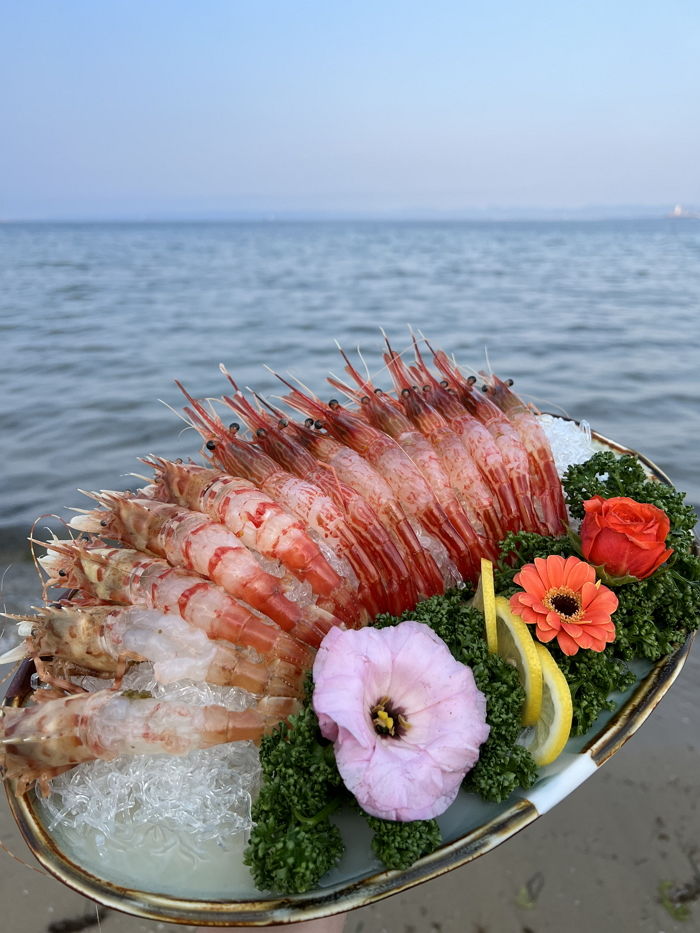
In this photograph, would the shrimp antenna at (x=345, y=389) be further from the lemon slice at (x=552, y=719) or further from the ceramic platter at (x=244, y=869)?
the ceramic platter at (x=244, y=869)

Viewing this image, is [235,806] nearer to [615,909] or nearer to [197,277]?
[615,909]

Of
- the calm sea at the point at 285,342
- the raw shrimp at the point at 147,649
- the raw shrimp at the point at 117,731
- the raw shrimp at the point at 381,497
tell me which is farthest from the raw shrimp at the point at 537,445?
the calm sea at the point at 285,342

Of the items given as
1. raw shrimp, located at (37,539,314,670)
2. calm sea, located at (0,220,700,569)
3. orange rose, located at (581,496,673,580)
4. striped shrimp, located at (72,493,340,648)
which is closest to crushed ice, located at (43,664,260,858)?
raw shrimp, located at (37,539,314,670)

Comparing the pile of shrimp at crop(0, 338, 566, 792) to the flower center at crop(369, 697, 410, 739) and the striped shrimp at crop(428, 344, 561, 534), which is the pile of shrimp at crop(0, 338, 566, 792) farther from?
the flower center at crop(369, 697, 410, 739)

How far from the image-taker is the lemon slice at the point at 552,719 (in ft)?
7.50

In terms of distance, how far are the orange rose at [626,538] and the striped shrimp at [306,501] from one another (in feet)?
3.27

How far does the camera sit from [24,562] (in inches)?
240

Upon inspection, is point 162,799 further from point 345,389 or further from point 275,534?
point 345,389

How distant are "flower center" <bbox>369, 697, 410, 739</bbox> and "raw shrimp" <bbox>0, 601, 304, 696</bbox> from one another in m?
0.41

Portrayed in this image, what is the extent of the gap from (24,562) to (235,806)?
4.60 meters

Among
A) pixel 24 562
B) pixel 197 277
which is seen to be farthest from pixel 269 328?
pixel 197 277

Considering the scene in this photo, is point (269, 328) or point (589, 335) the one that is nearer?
point (589, 335)

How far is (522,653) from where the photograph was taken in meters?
2.46

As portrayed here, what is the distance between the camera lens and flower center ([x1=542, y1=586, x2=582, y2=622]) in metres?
2.63
